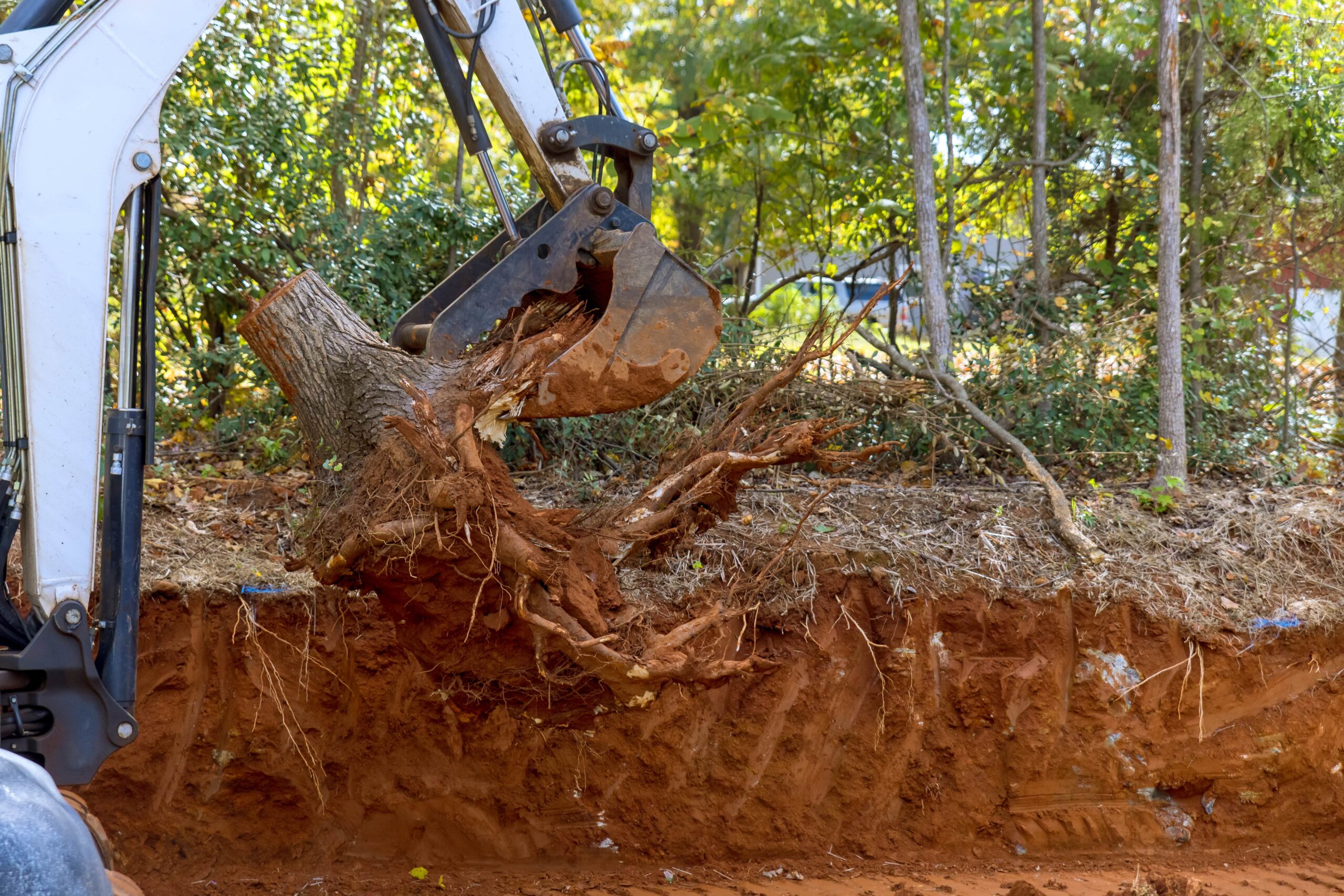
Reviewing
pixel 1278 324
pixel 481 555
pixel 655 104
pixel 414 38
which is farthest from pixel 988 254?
pixel 481 555

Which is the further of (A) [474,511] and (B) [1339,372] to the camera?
(B) [1339,372]

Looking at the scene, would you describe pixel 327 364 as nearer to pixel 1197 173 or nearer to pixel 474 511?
pixel 474 511

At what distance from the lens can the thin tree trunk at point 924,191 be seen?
19.1 ft

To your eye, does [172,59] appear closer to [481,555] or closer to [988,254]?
[481,555]

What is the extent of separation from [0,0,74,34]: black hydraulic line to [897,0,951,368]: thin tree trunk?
450cm

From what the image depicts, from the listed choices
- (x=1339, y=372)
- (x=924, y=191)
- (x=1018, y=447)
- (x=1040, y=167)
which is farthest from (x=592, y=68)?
(x=1339, y=372)

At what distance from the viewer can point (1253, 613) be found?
14.5 ft

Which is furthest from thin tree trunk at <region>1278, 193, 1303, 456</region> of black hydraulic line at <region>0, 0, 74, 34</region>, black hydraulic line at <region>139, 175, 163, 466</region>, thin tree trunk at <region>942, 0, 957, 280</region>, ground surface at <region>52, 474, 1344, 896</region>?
black hydraulic line at <region>0, 0, 74, 34</region>

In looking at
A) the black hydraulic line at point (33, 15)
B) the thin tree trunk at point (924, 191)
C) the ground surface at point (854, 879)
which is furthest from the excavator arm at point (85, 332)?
the thin tree trunk at point (924, 191)

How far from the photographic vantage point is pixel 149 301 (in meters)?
2.58

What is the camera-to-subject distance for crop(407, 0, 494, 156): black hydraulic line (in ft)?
10.0

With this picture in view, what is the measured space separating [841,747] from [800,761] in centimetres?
19

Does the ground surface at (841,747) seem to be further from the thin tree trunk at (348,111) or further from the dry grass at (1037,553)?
the thin tree trunk at (348,111)

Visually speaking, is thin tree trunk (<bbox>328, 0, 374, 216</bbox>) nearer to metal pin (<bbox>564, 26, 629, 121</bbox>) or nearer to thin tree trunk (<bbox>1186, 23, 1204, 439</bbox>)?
metal pin (<bbox>564, 26, 629, 121</bbox>)
